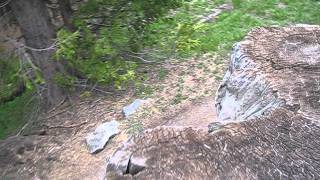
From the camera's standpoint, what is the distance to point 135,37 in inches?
249

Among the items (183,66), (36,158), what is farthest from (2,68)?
(183,66)

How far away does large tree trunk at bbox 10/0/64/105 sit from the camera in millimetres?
6223

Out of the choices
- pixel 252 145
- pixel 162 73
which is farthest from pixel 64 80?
pixel 252 145

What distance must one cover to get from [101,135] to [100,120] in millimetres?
390

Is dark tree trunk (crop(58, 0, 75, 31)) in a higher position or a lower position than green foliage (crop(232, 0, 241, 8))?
higher

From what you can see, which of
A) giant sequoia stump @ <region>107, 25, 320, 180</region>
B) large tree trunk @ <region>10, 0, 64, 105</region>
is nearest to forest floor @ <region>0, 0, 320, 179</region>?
large tree trunk @ <region>10, 0, 64, 105</region>

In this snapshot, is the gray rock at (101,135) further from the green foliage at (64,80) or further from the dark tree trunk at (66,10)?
the dark tree trunk at (66,10)

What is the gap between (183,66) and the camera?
23.2 feet

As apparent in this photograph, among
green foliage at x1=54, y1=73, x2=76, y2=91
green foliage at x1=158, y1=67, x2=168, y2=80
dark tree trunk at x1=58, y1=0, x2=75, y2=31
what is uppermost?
dark tree trunk at x1=58, y1=0, x2=75, y2=31

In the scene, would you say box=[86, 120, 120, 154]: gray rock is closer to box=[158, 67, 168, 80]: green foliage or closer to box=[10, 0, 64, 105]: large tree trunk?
box=[10, 0, 64, 105]: large tree trunk

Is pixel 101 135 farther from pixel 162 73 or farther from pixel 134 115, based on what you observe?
pixel 162 73

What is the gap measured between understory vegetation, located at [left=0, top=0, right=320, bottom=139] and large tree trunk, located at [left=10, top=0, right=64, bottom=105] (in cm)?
20

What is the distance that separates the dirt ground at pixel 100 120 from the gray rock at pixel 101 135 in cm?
6

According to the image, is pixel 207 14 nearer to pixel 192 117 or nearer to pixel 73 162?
pixel 192 117
